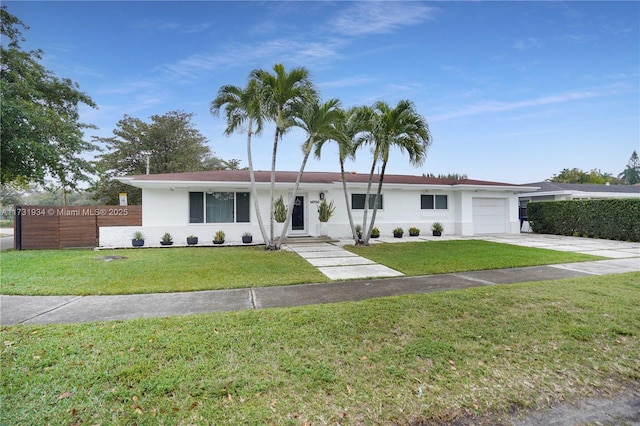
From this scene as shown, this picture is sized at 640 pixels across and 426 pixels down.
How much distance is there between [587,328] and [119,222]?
14.6 meters

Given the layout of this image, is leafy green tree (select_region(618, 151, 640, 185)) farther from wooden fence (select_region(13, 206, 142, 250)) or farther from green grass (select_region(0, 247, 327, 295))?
wooden fence (select_region(13, 206, 142, 250))

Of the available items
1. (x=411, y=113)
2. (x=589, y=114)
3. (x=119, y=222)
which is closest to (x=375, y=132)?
(x=411, y=113)

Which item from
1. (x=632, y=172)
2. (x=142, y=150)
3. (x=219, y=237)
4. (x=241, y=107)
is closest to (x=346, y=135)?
(x=241, y=107)

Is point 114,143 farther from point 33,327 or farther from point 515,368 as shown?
point 515,368

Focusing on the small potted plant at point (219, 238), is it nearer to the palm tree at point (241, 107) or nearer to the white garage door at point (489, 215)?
the palm tree at point (241, 107)

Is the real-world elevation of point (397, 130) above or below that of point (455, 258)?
above

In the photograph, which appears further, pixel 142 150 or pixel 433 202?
pixel 142 150

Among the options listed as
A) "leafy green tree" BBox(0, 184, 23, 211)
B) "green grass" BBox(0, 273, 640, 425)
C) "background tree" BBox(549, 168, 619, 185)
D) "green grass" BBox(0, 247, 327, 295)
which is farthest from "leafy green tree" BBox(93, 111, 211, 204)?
"background tree" BBox(549, 168, 619, 185)

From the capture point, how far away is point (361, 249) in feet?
37.3

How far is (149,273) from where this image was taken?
7.12 metres

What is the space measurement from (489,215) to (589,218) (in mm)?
4390

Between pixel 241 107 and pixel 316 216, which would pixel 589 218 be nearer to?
pixel 316 216

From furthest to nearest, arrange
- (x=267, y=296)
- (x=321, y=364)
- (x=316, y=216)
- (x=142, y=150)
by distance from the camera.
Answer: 1. (x=142, y=150)
2. (x=316, y=216)
3. (x=267, y=296)
4. (x=321, y=364)

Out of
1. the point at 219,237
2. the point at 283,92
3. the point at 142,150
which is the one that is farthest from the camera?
the point at 142,150
